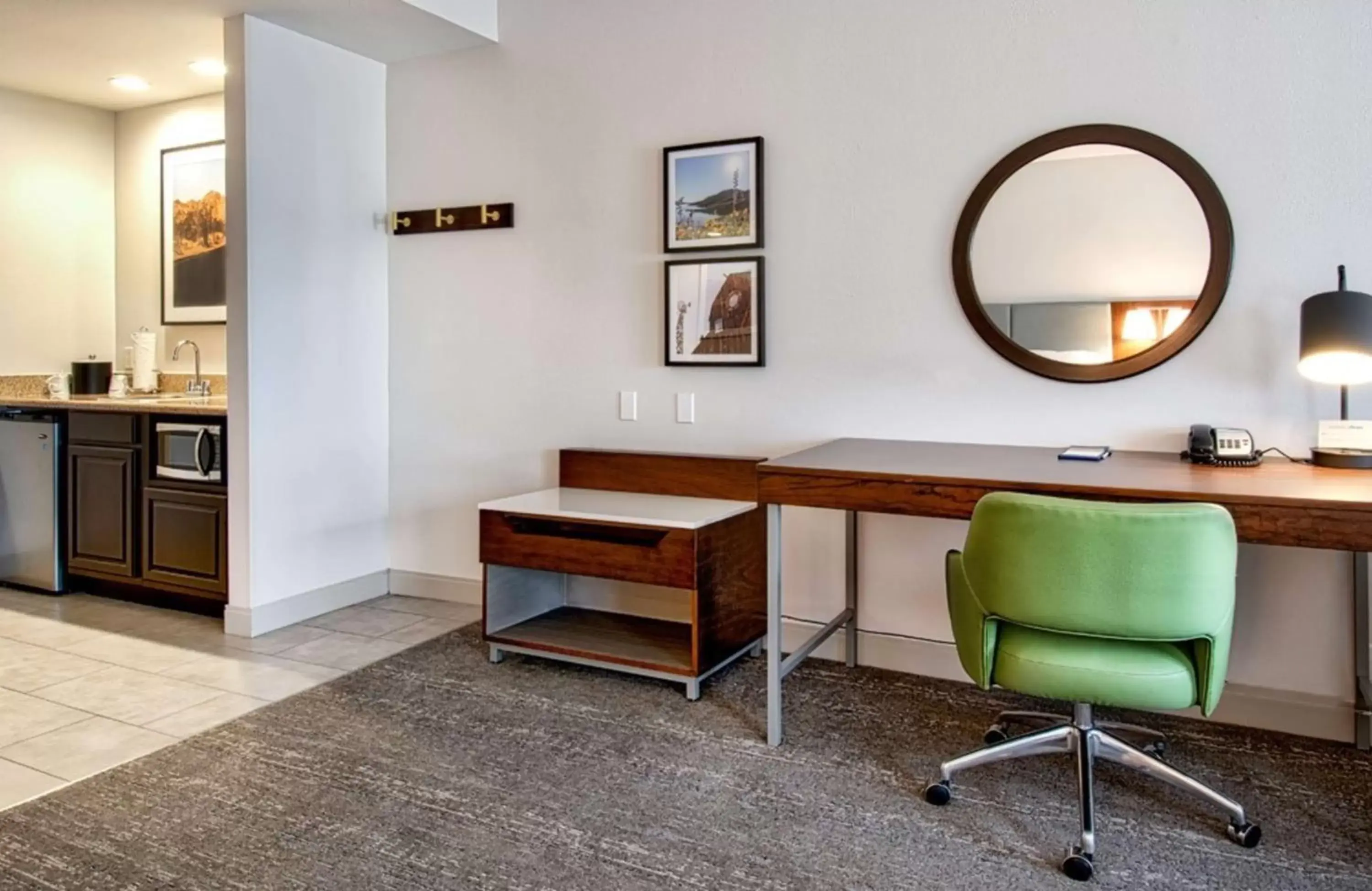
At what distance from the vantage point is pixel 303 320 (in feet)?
12.7

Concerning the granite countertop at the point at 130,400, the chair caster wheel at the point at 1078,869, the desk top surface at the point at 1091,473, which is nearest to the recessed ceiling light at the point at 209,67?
the granite countertop at the point at 130,400

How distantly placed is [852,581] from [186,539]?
272 centimetres

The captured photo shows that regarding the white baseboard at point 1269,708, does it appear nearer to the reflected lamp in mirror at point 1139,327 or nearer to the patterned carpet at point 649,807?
the patterned carpet at point 649,807

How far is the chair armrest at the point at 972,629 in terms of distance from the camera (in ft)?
7.11

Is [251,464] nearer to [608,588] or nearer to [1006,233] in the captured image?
[608,588]

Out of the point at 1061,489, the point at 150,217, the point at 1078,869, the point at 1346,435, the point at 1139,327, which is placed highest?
the point at 150,217

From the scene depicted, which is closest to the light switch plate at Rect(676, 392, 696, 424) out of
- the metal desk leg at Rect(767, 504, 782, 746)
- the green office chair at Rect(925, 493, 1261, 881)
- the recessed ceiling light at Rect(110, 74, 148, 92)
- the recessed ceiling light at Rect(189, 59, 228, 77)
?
the metal desk leg at Rect(767, 504, 782, 746)

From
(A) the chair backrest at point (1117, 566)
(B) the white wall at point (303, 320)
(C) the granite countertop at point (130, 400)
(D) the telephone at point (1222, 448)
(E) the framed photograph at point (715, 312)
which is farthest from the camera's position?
(C) the granite countertop at point (130, 400)

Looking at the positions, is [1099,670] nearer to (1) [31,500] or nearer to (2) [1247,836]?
(2) [1247,836]

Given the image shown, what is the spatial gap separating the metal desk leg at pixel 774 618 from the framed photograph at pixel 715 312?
976mm

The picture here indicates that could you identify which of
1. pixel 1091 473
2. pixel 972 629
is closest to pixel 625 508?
pixel 972 629

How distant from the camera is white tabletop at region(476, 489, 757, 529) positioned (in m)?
3.06

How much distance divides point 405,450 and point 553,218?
1.27 meters

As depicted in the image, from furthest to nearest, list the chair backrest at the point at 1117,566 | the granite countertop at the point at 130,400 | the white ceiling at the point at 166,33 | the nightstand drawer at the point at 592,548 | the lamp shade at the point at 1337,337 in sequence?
the granite countertop at the point at 130,400
the white ceiling at the point at 166,33
the nightstand drawer at the point at 592,548
the lamp shade at the point at 1337,337
the chair backrest at the point at 1117,566
